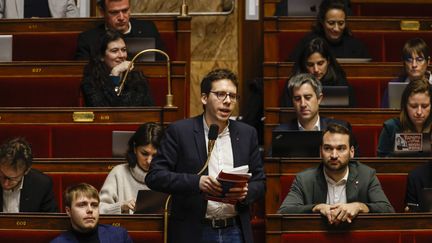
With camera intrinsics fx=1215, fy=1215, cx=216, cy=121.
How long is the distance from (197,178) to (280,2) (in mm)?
2766

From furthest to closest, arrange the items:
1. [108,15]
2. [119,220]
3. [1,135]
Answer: [108,15]
[1,135]
[119,220]

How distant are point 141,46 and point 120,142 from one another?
0.87 metres

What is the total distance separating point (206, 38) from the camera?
646 centimetres

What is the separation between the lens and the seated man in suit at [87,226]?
384cm

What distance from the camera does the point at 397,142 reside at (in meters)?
4.57

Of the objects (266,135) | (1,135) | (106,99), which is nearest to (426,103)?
(266,135)

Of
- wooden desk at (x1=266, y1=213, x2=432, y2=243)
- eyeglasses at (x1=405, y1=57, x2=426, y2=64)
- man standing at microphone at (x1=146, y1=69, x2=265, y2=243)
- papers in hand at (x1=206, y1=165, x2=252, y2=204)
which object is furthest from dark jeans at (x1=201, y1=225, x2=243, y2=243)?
eyeglasses at (x1=405, y1=57, x2=426, y2=64)

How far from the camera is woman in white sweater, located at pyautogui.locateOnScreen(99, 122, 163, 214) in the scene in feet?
14.2

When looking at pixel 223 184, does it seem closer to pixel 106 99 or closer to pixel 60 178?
pixel 60 178

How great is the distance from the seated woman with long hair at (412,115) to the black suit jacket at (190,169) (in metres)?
1.13

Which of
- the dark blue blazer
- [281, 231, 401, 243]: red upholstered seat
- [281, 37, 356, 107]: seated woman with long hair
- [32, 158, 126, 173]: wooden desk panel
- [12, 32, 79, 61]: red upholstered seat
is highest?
[12, 32, 79, 61]: red upholstered seat

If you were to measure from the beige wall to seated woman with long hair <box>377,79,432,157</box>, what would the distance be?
177cm

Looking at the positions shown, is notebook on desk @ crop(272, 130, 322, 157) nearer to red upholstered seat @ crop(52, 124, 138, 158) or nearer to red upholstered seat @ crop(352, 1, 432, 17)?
red upholstered seat @ crop(52, 124, 138, 158)

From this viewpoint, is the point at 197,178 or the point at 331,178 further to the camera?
the point at 331,178
